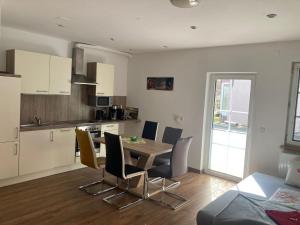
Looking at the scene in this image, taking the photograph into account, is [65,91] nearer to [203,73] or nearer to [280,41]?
[203,73]

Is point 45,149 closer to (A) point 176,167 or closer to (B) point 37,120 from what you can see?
(B) point 37,120

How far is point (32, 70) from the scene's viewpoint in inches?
165

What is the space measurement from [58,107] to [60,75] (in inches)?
26.7

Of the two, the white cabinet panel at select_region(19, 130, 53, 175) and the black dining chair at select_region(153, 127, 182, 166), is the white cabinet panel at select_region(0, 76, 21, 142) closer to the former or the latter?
the white cabinet panel at select_region(19, 130, 53, 175)

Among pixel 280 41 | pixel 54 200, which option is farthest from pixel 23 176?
pixel 280 41

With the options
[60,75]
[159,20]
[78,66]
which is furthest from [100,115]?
[159,20]

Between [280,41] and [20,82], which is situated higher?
[280,41]

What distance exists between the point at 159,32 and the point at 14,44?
2.46 meters

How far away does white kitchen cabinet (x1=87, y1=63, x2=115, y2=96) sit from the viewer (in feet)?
17.3

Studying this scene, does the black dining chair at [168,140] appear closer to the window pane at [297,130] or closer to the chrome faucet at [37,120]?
the window pane at [297,130]

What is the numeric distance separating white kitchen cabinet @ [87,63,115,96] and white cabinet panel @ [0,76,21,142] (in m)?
1.74

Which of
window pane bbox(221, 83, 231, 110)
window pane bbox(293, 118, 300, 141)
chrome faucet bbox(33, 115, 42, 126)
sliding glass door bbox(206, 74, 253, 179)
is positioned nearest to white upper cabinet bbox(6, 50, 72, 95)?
chrome faucet bbox(33, 115, 42, 126)

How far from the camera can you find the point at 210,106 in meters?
5.02

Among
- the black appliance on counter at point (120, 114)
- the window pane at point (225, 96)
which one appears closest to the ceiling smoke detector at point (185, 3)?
the window pane at point (225, 96)
